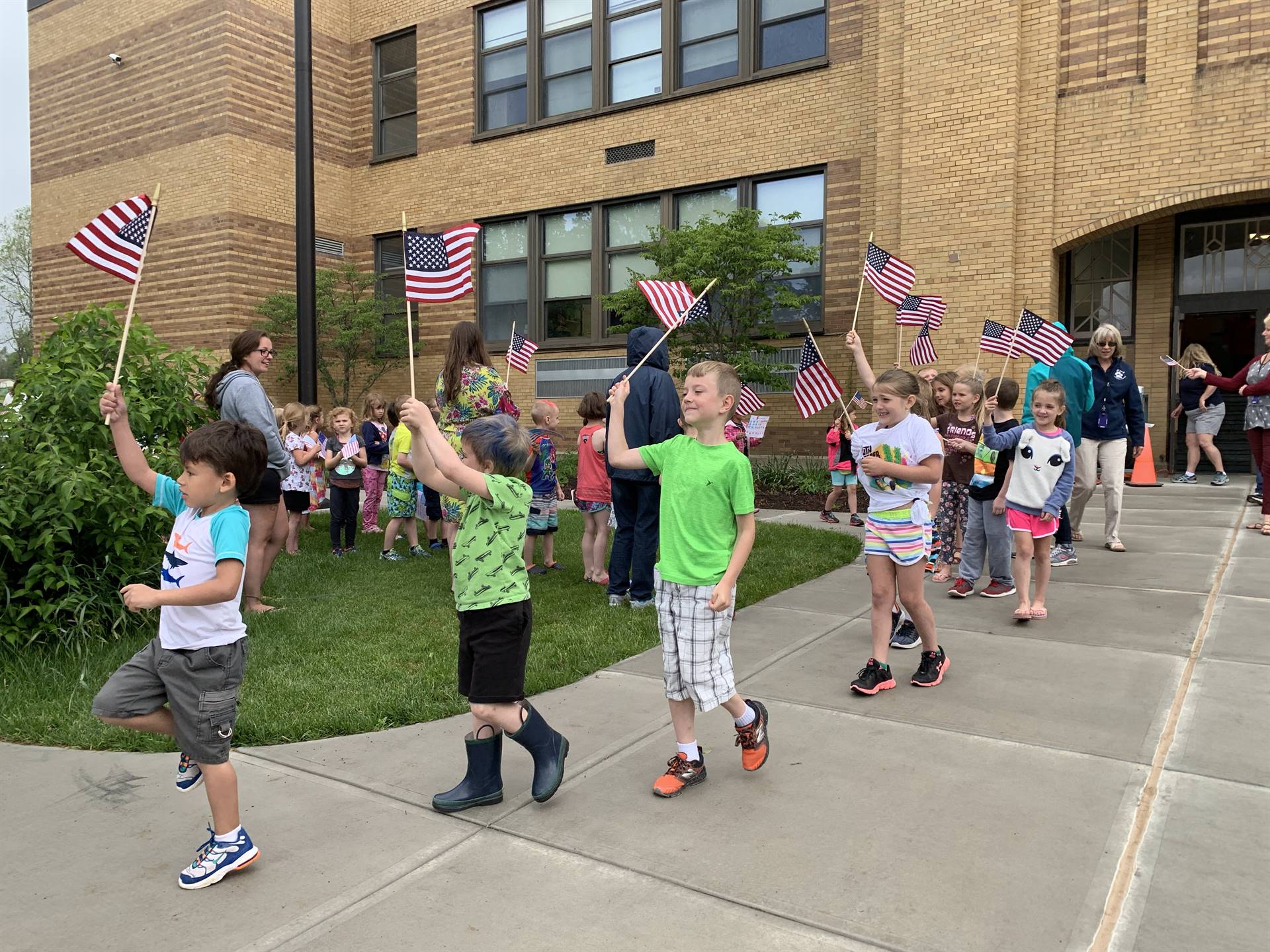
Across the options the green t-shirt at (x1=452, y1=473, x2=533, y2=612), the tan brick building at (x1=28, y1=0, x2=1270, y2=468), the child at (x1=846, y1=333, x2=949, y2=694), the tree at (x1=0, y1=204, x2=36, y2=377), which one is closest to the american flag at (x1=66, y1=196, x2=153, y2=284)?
the green t-shirt at (x1=452, y1=473, x2=533, y2=612)

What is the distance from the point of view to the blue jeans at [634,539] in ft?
21.0

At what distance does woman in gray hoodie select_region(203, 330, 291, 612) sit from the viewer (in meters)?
5.99

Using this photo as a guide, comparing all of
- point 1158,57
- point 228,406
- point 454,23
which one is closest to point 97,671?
point 228,406

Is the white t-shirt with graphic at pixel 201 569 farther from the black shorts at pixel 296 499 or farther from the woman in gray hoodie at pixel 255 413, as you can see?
the black shorts at pixel 296 499

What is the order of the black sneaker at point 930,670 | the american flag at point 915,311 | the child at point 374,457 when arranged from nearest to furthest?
the black sneaker at point 930,670, the american flag at point 915,311, the child at point 374,457

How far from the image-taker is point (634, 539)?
6512 mm

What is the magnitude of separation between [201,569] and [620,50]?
1564 centimetres

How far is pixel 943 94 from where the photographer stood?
41.5 feet

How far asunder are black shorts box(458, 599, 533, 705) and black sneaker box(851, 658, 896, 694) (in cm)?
196

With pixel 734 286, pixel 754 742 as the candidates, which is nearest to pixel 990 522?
pixel 754 742

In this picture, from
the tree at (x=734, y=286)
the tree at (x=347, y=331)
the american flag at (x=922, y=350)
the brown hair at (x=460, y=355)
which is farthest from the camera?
the tree at (x=347, y=331)

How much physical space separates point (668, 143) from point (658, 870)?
14.5 meters

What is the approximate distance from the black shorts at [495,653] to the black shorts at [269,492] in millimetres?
3230

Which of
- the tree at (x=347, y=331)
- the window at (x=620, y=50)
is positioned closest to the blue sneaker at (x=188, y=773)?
the window at (x=620, y=50)
